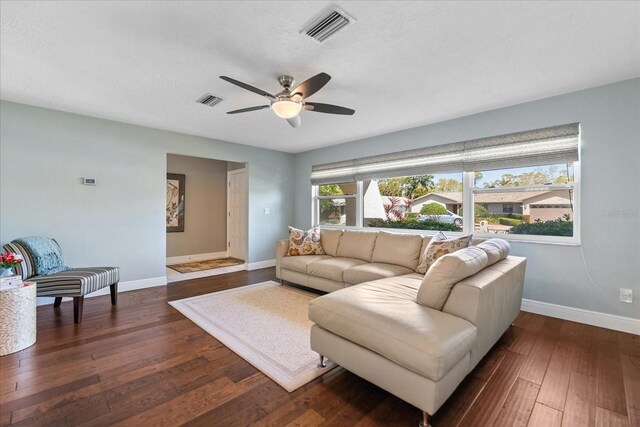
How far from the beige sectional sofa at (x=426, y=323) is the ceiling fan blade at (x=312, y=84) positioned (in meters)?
1.56

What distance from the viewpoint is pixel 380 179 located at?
195 inches

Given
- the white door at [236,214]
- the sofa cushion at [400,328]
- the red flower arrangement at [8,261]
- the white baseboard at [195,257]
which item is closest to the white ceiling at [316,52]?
the red flower arrangement at [8,261]


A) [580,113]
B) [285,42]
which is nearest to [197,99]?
[285,42]

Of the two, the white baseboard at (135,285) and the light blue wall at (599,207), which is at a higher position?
the light blue wall at (599,207)

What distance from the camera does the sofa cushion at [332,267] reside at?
3.61m

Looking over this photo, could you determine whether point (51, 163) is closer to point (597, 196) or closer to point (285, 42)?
point (285, 42)

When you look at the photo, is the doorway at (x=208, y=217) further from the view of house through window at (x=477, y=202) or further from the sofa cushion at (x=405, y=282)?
the sofa cushion at (x=405, y=282)

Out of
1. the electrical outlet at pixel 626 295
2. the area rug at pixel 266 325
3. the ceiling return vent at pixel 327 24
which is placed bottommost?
the area rug at pixel 266 325

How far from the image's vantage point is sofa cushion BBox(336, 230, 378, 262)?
13.3 feet

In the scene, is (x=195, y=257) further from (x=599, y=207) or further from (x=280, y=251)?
(x=599, y=207)

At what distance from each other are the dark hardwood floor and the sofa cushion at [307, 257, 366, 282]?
5.18ft

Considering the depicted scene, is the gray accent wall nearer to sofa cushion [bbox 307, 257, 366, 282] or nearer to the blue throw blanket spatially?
the blue throw blanket

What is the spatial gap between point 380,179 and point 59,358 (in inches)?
176

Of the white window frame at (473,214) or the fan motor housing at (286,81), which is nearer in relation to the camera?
the fan motor housing at (286,81)
